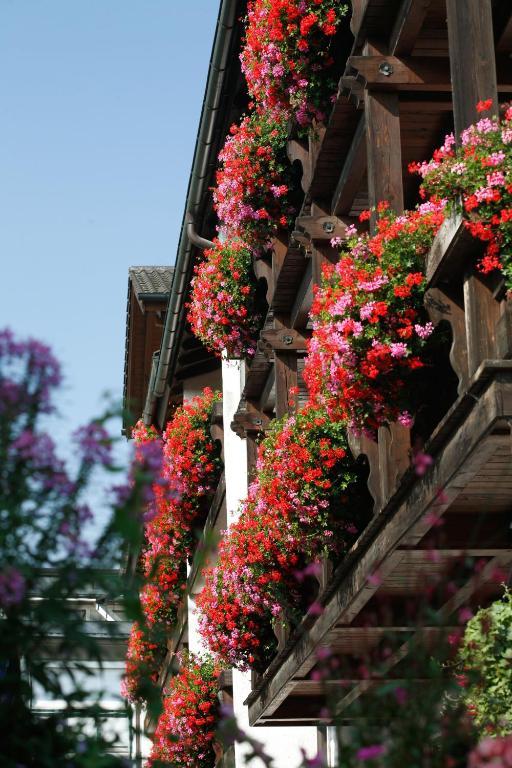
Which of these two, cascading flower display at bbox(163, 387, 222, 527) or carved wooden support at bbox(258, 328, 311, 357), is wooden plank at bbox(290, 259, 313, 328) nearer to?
carved wooden support at bbox(258, 328, 311, 357)

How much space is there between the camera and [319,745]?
16.2 meters

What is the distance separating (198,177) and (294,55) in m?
6.59

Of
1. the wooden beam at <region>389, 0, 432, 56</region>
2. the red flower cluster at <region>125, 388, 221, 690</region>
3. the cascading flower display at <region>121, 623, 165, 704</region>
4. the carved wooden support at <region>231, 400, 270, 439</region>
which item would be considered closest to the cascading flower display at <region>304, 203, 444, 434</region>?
the wooden beam at <region>389, 0, 432, 56</region>

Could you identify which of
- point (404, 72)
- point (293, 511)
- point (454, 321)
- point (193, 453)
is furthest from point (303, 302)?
point (193, 453)

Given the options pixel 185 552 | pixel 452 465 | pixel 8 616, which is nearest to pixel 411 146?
pixel 452 465

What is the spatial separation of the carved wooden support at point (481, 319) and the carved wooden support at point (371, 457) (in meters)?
2.30

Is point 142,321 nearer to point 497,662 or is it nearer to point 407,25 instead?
→ point 407,25

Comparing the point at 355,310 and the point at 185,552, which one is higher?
the point at 185,552

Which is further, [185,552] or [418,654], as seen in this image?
[185,552]

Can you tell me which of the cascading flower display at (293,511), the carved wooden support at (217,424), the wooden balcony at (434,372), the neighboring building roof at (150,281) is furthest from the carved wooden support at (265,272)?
the neighboring building roof at (150,281)

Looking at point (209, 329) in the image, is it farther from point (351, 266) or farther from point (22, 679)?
point (22, 679)

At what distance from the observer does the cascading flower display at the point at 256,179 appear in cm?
1385

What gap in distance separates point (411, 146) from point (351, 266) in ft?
12.1

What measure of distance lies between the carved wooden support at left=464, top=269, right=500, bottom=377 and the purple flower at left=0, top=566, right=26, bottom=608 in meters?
3.72
